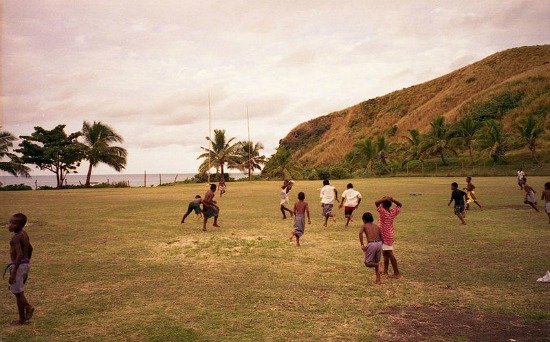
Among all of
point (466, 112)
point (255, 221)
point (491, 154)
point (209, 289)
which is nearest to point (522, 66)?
point (466, 112)

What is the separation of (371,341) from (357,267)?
3.58 m

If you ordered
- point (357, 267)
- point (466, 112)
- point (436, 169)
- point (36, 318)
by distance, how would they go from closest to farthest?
point (36, 318), point (357, 267), point (436, 169), point (466, 112)

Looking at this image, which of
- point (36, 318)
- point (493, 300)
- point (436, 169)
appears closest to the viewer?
point (36, 318)

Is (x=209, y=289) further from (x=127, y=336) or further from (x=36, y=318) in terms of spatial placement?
(x=36, y=318)

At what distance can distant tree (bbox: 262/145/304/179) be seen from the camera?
57.7 m

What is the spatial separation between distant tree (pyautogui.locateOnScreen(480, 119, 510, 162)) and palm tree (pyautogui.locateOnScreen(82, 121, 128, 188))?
162 feet

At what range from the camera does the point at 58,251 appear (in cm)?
1044

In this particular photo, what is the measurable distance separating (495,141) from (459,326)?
55.6 meters

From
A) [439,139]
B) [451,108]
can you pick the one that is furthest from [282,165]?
[451,108]

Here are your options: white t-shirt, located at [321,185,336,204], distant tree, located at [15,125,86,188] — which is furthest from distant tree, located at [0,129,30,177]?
white t-shirt, located at [321,185,336,204]

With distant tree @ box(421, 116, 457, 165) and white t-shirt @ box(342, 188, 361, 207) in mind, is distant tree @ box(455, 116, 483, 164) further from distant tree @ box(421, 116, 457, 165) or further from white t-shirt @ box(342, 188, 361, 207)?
white t-shirt @ box(342, 188, 361, 207)

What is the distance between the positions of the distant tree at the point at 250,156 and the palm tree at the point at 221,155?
1.05 m

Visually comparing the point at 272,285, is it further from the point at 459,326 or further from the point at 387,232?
the point at 459,326

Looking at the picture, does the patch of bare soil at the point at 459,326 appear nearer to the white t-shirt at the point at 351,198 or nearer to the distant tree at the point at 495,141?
the white t-shirt at the point at 351,198
